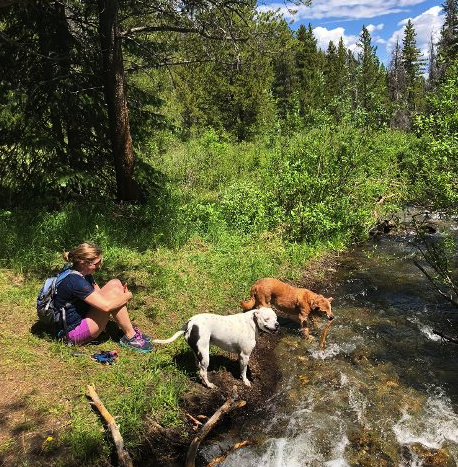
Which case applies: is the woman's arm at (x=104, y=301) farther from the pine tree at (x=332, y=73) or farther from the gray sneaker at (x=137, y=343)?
the pine tree at (x=332, y=73)

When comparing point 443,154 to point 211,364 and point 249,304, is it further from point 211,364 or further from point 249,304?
point 211,364

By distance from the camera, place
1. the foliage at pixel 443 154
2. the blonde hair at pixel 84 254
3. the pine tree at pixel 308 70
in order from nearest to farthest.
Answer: the blonde hair at pixel 84 254 → the foliage at pixel 443 154 → the pine tree at pixel 308 70

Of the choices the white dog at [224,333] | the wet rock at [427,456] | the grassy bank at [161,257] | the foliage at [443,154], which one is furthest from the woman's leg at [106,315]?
the foliage at [443,154]

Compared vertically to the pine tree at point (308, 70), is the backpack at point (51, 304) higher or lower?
lower

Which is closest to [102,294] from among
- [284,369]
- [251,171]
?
[284,369]

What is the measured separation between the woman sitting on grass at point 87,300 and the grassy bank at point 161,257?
24 cm

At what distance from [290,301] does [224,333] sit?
207 centimetres

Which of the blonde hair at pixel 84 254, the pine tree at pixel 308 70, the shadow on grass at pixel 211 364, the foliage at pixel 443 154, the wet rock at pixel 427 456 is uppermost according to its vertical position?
the pine tree at pixel 308 70

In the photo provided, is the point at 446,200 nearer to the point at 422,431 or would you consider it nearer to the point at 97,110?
the point at 422,431

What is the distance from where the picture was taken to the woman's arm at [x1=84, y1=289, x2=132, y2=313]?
5.14m

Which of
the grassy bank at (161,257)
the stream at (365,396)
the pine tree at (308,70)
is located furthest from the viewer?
the pine tree at (308,70)

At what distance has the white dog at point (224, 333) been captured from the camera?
200 inches

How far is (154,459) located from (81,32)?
32.1ft

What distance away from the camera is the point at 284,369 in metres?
6.01
